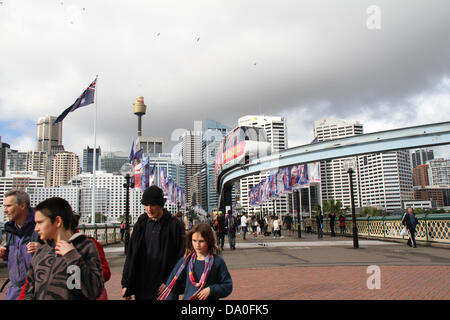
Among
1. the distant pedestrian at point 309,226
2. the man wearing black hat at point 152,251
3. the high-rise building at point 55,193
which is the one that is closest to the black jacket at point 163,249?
the man wearing black hat at point 152,251

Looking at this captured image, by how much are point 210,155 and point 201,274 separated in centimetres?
13993

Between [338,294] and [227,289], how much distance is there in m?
4.53

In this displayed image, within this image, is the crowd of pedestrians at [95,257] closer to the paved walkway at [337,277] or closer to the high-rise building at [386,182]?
the paved walkway at [337,277]

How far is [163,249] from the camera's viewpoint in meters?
3.92

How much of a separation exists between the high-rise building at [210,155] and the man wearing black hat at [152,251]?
118m

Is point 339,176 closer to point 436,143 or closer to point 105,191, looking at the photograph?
point 105,191

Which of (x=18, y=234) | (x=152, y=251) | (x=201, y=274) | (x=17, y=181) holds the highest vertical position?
(x=17, y=181)

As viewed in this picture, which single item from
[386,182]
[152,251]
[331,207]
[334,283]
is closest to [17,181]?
[331,207]

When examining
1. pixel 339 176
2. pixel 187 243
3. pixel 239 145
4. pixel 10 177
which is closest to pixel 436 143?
pixel 239 145

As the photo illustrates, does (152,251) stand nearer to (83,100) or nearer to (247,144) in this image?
(83,100)

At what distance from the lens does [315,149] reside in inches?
980

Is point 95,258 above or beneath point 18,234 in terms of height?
beneath

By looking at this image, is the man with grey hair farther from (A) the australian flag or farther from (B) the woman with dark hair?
(A) the australian flag

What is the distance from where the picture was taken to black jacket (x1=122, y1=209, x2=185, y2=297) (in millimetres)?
3842
